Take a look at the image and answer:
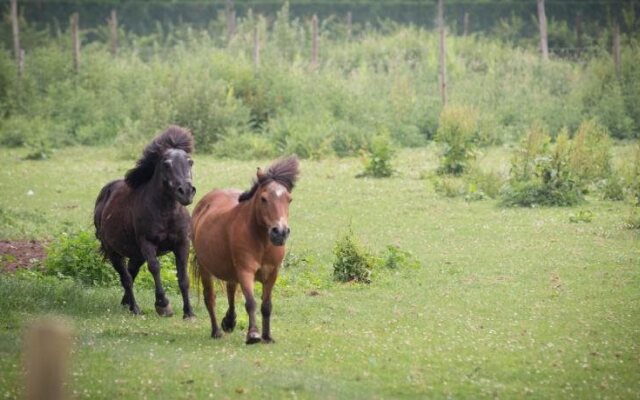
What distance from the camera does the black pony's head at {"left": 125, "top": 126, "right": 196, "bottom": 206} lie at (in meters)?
12.4

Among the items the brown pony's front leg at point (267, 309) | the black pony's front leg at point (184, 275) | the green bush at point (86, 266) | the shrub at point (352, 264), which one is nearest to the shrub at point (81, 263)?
the green bush at point (86, 266)

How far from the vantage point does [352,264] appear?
1522cm

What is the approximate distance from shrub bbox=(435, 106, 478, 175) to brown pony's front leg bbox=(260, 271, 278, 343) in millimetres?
15249

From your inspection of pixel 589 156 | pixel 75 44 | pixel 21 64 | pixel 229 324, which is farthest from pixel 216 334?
pixel 75 44

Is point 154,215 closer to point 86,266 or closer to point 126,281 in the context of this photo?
point 126,281

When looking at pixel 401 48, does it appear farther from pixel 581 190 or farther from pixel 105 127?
pixel 581 190

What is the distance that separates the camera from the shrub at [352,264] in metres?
15.2

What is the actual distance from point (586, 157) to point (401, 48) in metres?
23.2

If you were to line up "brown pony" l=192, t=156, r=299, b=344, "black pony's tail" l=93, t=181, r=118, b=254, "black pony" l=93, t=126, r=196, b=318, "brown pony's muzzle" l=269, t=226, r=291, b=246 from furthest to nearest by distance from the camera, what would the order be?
"black pony's tail" l=93, t=181, r=118, b=254 < "black pony" l=93, t=126, r=196, b=318 < "brown pony" l=192, t=156, r=299, b=344 < "brown pony's muzzle" l=269, t=226, r=291, b=246

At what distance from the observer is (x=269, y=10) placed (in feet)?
195

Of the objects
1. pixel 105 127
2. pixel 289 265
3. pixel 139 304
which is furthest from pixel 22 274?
pixel 105 127

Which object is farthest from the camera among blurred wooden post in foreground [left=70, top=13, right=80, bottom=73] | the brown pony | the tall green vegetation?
blurred wooden post in foreground [left=70, top=13, right=80, bottom=73]

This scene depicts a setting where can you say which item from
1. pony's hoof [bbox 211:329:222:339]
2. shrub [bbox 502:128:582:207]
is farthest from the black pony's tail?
shrub [bbox 502:128:582:207]

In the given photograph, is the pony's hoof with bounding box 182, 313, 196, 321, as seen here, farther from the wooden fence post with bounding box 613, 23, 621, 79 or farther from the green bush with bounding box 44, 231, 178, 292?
the wooden fence post with bounding box 613, 23, 621, 79
